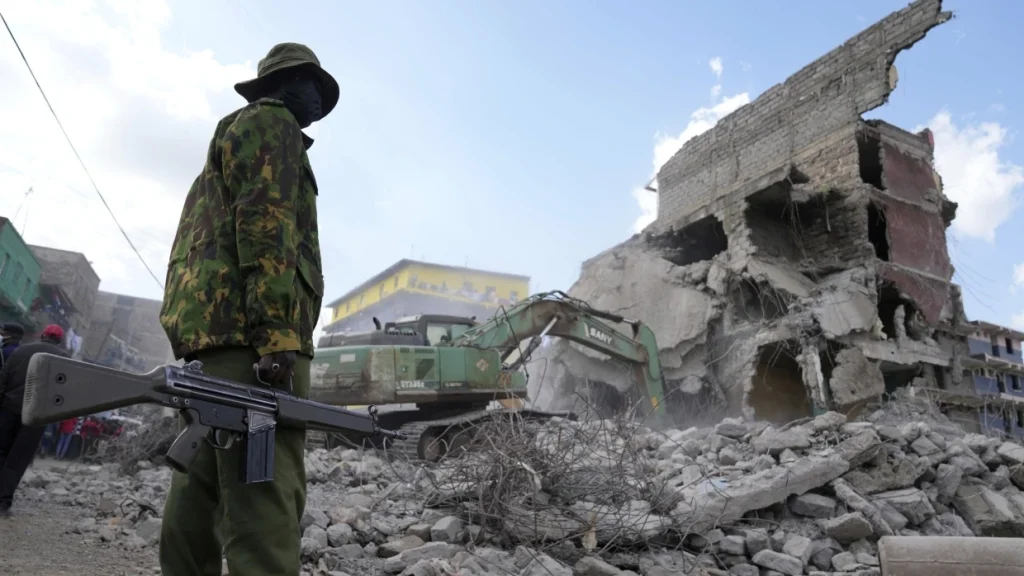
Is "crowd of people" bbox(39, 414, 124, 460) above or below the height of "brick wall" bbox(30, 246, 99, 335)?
below

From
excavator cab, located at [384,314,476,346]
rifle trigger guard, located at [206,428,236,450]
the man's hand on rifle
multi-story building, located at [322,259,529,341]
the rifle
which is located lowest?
rifle trigger guard, located at [206,428,236,450]

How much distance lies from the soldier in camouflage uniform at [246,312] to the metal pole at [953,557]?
223cm

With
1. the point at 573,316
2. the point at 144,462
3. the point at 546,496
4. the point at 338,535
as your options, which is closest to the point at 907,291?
the point at 573,316

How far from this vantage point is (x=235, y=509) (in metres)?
1.67

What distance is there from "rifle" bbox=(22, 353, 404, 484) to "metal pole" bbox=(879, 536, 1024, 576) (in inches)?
91.7

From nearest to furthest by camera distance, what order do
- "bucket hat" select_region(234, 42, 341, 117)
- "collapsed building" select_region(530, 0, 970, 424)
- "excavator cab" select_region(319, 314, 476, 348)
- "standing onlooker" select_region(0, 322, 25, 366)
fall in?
1. "bucket hat" select_region(234, 42, 341, 117)
2. "standing onlooker" select_region(0, 322, 25, 366)
3. "excavator cab" select_region(319, 314, 476, 348)
4. "collapsed building" select_region(530, 0, 970, 424)

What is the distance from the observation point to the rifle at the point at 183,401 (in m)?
1.54

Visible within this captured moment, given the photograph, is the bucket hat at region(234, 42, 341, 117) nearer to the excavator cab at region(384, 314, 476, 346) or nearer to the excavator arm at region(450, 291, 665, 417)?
the excavator arm at region(450, 291, 665, 417)

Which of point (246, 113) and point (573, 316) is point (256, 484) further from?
point (573, 316)

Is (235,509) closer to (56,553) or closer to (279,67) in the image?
(279,67)

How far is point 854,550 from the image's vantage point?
3.97 metres

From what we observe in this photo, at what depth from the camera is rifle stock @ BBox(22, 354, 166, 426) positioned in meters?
1.51

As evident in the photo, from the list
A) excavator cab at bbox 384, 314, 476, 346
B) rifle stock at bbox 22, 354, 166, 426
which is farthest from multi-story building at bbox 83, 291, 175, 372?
rifle stock at bbox 22, 354, 166, 426

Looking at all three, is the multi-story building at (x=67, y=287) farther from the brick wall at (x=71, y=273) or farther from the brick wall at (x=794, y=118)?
the brick wall at (x=794, y=118)
